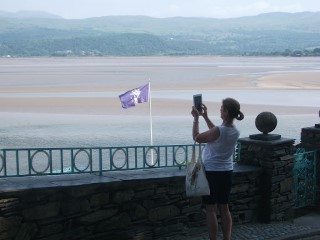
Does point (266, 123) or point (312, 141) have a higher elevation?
point (266, 123)

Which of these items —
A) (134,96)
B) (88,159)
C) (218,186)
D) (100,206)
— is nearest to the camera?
(218,186)

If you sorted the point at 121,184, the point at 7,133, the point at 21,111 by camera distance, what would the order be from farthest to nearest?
the point at 21,111, the point at 7,133, the point at 121,184

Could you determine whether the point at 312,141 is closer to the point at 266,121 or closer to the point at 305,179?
the point at 305,179

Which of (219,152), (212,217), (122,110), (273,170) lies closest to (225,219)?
(212,217)

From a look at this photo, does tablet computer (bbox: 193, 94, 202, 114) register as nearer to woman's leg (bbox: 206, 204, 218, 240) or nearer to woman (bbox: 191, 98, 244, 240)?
woman (bbox: 191, 98, 244, 240)

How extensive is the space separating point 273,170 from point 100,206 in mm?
2425

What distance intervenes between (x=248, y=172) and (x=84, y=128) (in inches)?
574

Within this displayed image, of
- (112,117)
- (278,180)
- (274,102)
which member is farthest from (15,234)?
(274,102)

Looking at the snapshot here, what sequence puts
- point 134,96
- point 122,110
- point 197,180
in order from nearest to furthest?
point 197,180, point 134,96, point 122,110

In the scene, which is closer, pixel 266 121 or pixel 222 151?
pixel 222 151

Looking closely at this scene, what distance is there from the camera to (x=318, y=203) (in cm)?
830

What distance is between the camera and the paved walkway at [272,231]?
6.53 m

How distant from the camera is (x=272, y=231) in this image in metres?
6.90

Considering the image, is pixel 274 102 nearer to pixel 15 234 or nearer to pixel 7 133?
pixel 7 133
